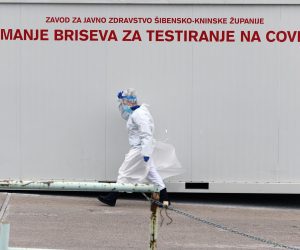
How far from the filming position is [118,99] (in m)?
9.68

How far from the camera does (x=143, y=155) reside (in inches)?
365

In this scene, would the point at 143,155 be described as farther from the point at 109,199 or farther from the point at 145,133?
the point at 109,199

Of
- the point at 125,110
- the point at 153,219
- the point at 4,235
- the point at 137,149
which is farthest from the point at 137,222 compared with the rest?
the point at 4,235

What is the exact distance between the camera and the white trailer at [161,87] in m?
9.81

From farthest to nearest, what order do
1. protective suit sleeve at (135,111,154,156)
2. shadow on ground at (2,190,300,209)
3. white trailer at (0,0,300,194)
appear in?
shadow on ground at (2,190,300,209) → white trailer at (0,0,300,194) → protective suit sleeve at (135,111,154,156)

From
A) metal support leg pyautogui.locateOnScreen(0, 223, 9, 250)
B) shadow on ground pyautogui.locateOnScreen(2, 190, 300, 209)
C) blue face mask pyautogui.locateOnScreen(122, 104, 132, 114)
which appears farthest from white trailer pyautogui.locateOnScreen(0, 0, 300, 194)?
metal support leg pyautogui.locateOnScreen(0, 223, 9, 250)

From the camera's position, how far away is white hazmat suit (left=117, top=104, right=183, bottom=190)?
9.27 meters

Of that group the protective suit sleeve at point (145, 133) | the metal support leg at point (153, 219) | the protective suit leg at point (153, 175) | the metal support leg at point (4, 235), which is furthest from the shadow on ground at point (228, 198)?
the metal support leg at point (4, 235)

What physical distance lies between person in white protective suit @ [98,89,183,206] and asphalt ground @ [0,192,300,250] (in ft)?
1.43

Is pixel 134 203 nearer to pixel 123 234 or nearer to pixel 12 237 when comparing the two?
pixel 123 234

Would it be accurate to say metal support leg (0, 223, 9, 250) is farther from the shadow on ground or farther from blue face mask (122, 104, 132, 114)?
the shadow on ground

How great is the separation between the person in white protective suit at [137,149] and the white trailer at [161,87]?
470 millimetres

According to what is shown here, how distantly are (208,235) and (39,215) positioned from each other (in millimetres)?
2281

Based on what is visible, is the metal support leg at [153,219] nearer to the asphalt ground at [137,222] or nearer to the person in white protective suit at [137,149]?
the asphalt ground at [137,222]
